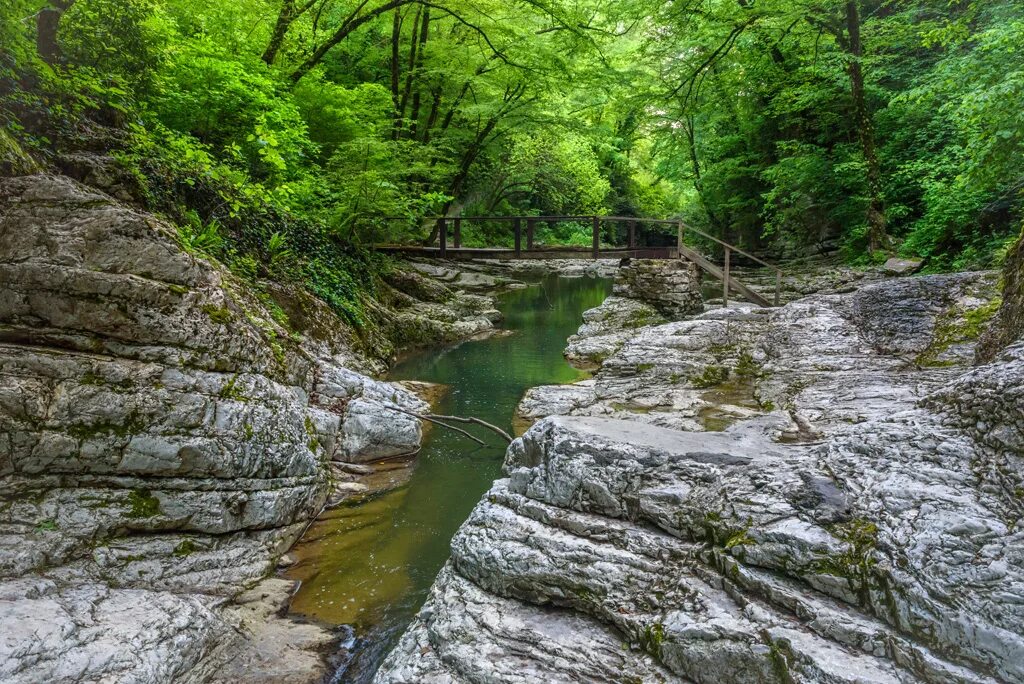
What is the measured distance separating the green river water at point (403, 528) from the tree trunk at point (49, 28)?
649 centimetres

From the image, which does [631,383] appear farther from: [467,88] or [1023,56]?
[467,88]

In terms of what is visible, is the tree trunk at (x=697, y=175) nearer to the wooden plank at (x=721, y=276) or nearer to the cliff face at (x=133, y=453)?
the wooden plank at (x=721, y=276)

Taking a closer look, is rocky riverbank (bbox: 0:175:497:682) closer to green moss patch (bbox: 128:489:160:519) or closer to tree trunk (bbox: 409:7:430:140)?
green moss patch (bbox: 128:489:160:519)

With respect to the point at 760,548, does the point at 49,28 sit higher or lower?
higher

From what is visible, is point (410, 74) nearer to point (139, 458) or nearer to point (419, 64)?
point (419, 64)

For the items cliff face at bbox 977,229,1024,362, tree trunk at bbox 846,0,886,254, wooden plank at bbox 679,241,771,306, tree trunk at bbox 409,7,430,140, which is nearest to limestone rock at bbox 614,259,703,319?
wooden plank at bbox 679,241,771,306

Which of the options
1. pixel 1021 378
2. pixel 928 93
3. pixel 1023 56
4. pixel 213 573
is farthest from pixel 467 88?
pixel 1021 378

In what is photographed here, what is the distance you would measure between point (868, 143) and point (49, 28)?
16727mm

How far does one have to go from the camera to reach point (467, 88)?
19031mm

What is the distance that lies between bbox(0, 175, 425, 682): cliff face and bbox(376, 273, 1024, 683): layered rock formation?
186 cm

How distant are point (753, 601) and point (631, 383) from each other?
342 cm

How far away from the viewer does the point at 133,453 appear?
4883 mm

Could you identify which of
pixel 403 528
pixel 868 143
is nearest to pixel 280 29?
pixel 403 528

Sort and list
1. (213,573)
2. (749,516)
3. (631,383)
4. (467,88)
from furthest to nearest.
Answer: (467,88)
(631,383)
(213,573)
(749,516)
